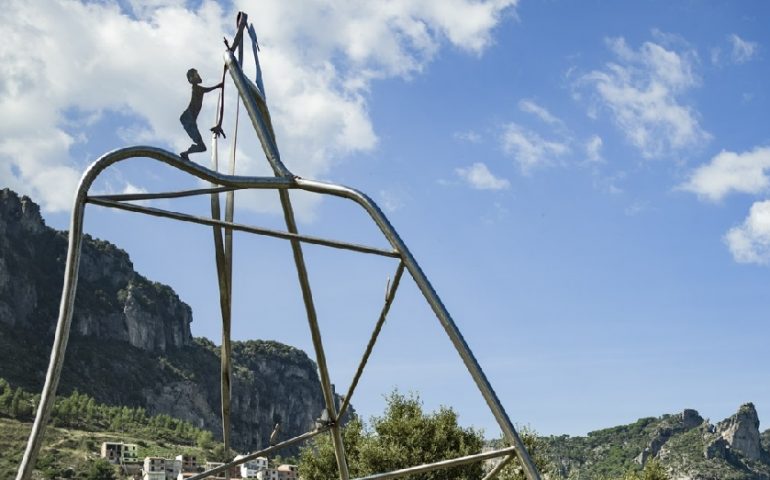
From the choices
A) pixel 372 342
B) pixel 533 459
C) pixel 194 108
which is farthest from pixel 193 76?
pixel 533 459

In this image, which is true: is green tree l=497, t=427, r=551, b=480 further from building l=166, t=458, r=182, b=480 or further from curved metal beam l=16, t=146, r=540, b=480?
building l=166, t=458, r=182, b=480

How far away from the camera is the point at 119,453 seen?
437 feet

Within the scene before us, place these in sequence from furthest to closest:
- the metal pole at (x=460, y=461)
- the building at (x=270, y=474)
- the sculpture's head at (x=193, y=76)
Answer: the building at (x=270, y=474), the sculpture's head at (x=193, y=76), the metal pole at (x=460, y=461)

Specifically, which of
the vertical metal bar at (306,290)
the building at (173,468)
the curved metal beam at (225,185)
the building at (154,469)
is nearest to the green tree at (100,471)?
the building at (154,469)

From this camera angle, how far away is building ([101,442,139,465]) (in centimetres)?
13075

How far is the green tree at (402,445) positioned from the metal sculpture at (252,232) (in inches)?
744

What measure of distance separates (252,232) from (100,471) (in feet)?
388

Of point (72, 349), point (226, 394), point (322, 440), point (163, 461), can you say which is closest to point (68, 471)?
point (163, 461)

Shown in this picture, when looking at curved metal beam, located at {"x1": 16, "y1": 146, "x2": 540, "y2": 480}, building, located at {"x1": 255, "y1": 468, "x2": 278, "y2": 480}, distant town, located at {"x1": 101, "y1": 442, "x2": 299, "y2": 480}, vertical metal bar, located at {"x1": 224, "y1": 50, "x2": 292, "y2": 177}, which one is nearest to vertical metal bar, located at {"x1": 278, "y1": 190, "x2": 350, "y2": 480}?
vertical metal bar, located at {"x1": 224, "y1": 50, "x2": 292, "y2": 177}

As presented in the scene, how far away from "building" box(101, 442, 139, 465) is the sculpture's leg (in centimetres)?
12759

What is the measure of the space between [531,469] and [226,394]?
4571mm

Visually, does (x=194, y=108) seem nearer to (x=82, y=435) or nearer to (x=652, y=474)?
(x=652, y=474)

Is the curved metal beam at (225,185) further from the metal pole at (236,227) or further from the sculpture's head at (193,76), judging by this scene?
the sculpture's head at (193,76)

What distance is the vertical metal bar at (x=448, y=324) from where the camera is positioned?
9.49 m
